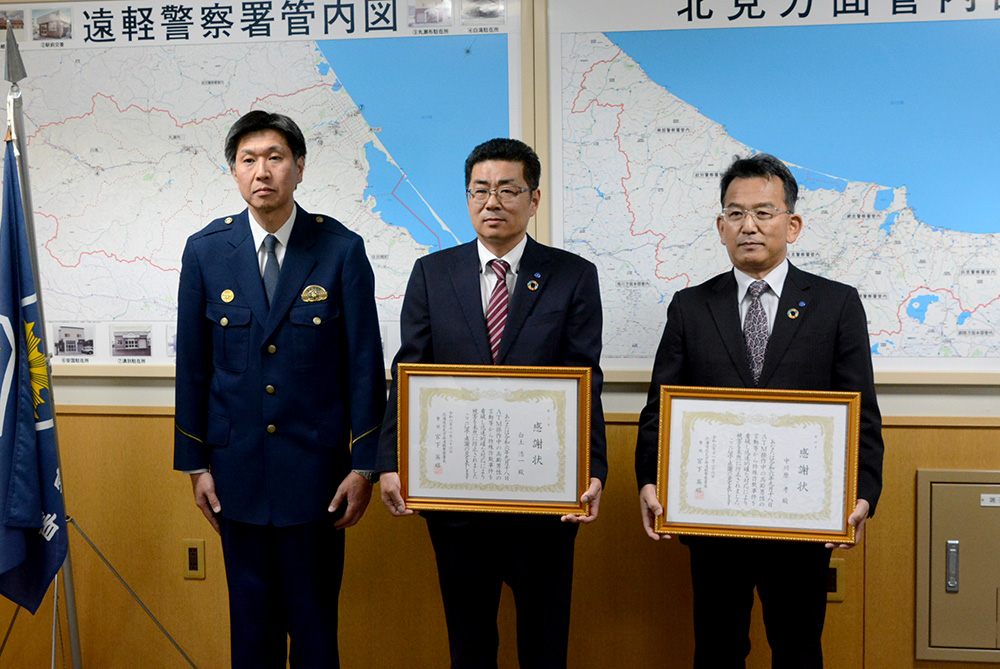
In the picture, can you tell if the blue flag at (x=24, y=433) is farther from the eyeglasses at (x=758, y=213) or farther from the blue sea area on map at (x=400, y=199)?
the eyeglasses at (x=758, y=213)

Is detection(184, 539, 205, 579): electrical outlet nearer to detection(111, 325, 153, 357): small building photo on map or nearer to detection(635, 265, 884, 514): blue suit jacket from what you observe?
detection(111, 325, 153, 357): small building photo on map

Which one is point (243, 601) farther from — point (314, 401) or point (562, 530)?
point (562, 530)

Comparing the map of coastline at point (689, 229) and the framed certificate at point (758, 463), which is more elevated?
the map of coastline at point (689, 229)

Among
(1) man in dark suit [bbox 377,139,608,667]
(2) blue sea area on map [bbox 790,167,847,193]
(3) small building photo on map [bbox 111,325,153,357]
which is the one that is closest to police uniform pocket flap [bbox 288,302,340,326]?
(1) man in dark suit [bbox 377,139,608,667]

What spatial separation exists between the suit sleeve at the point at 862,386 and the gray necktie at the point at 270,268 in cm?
148

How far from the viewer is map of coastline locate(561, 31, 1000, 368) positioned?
224 cm

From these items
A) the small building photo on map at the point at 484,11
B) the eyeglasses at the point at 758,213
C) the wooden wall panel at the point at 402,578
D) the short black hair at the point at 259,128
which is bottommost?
the wooden wall panel at the point at 402,578

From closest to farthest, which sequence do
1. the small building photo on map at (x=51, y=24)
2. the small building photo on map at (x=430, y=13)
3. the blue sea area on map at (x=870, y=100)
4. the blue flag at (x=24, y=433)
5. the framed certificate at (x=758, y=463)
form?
the framed certificate at (x=758, y=463) → the blue flag at (x=24, y=433) → the blue sea area on map at (x=870, y=100) → the small building photo on map at (x=430, y=13) → the small building photo on map at (x=51, y=24)

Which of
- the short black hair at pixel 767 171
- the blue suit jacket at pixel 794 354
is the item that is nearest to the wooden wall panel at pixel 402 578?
the blue suit jacket at pixel 794 354

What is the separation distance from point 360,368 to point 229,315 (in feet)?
1.22

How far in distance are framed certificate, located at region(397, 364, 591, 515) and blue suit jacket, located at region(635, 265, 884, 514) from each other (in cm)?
23

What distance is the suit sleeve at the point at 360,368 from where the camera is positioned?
71.7 inches

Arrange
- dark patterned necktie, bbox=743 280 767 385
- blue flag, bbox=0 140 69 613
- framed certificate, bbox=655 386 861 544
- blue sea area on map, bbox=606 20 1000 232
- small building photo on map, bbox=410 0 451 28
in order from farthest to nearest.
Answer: small building photo on map, bbox=410 0 451 28 → blue sea area on map, bbox=606 20 1000 232 → blue flag, bbox=0 140 69 613 → dark patterned necktie, bbox=743 280 767 385 → framed certificate, bbox=655 386 861 544

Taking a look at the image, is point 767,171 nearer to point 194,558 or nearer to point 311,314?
point 311,314
